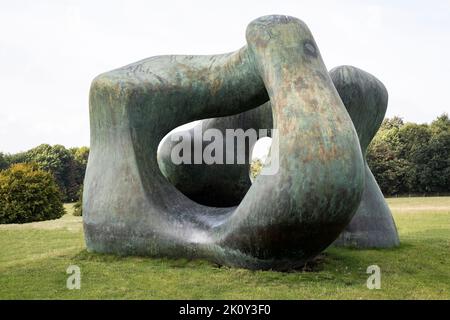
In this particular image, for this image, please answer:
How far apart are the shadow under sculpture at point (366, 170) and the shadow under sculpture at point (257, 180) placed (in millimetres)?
1828

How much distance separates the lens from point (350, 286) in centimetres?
726

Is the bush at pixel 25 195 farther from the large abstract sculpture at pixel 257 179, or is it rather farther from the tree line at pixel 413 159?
the tree line at pixel 413 159

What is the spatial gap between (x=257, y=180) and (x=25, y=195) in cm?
1614

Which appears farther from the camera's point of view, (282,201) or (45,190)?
(45,190)

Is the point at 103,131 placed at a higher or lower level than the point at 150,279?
higher

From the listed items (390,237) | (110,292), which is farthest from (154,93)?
(390,237)

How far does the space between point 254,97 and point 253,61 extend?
712 millimetres

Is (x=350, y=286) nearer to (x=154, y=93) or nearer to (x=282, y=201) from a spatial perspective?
(x=282, y=201)

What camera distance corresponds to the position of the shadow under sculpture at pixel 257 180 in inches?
282

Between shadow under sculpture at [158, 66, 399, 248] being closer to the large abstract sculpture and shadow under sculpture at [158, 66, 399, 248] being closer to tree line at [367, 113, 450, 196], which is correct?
the large abstract sculpture

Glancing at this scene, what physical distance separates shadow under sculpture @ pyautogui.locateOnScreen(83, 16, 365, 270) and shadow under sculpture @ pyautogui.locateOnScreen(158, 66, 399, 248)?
6.00ft

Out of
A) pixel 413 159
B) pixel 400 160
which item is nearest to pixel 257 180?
pixel 413 159

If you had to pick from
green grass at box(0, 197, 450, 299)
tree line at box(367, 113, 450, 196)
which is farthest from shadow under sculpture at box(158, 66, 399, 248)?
tree line at box(367, 113, 450, 196)

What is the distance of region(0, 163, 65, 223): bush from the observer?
20859 millimetres
